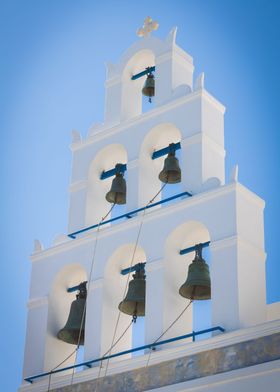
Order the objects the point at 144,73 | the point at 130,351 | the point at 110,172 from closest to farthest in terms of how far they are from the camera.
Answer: the point at 130,351, the point at 110,172, the point at 144,73

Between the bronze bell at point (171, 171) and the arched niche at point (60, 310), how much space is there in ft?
5.96

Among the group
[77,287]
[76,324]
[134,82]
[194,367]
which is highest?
[134,82]

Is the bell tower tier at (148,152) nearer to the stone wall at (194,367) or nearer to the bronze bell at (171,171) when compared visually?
the bronze bell at (171,171)

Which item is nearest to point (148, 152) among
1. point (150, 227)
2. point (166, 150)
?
point (166, 150)

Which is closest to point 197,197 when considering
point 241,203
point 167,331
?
point 241,203

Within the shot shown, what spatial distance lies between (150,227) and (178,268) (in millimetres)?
714

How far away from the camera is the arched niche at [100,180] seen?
1942 cm

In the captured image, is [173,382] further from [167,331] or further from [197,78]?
[197,78]

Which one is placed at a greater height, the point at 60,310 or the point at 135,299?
the point at 60,310

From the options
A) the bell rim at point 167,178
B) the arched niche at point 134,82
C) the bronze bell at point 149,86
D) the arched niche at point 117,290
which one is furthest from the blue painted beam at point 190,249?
the bronze bell at point 149,86

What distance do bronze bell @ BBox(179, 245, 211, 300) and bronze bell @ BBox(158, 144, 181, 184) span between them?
1697 millimetres

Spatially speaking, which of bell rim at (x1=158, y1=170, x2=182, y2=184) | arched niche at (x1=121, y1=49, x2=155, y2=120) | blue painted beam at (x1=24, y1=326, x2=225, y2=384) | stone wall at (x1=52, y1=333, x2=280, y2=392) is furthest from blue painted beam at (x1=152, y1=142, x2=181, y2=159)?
stone wall at (x1=52, y1=333, x2=280, y2=392)

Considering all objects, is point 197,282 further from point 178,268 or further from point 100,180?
point 100,180

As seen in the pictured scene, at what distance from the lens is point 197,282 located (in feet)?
56.4
